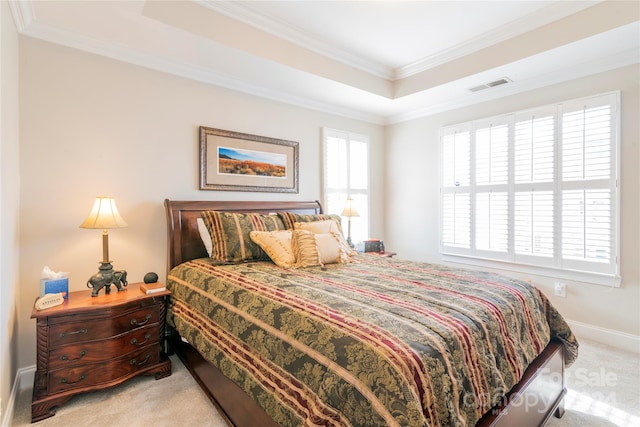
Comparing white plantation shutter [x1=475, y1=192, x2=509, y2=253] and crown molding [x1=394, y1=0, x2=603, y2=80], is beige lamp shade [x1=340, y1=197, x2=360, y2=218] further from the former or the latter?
crown molding [x1=394, y1=0, x2=603, y2=80]

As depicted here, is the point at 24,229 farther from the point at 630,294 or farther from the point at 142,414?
the point at 630,294

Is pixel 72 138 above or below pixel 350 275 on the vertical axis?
above

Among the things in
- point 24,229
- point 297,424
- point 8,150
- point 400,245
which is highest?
point 8,150

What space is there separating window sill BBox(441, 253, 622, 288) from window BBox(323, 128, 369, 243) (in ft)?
4.05

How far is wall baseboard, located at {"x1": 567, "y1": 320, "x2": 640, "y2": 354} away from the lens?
9.04 ft

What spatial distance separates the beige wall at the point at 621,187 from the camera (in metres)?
2.75

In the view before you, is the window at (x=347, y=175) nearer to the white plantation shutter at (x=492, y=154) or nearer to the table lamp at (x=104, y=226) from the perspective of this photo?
the white plantation shutter at (x=492, y=154)

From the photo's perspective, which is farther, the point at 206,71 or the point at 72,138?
the point at 206,71

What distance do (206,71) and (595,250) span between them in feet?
13.3

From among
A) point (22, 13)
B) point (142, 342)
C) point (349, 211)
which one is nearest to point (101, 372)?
point (142, 342)

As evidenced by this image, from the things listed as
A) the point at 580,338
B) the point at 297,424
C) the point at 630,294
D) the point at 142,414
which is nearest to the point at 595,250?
the point at 630,294

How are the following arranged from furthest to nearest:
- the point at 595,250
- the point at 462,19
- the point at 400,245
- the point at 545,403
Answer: the point at 400,245
the point at 595,250
the point at 462,19
the point at 545,403

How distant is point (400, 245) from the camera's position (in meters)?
4.62

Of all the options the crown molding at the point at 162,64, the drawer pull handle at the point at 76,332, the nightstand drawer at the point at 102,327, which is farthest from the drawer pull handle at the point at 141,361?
the crown molding at the point at 162,64
